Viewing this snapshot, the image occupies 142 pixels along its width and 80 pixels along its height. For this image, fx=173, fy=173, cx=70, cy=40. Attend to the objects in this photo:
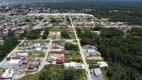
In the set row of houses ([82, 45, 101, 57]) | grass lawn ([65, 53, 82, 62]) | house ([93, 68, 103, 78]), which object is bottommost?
grass lawn ([65, 53, 82, 62])

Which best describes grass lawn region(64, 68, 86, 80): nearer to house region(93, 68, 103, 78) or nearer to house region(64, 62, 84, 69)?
house region(64, 62, 84, 69)

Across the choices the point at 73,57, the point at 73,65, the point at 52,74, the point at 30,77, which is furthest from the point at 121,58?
the point at 30,77

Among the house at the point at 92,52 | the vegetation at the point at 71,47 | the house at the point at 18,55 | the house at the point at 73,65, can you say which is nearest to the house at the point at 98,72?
the house at the point at 73,65

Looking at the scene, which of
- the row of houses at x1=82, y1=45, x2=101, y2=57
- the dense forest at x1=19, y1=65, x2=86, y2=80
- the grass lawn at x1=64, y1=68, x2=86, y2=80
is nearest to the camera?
the grass lawn at x1=64, y1=68, x2=86, y2=80

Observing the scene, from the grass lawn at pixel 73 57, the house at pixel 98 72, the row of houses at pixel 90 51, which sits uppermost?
the house at pixel 98 72

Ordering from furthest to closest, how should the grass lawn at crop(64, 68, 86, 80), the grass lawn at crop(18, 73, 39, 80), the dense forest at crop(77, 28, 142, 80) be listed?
the dense forest at crop(77, 28, 142, 80) → the grass lawn at crop(18, 73, 39, 80) → the grass lawn at crop(64, 68, 86, 80)

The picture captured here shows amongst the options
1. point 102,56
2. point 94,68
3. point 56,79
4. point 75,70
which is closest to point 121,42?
point 102,56

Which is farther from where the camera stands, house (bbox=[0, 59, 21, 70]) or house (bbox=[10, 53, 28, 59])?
house (bbox=[10, 53, 28, 59])

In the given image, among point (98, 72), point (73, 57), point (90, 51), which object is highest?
point (98, 72)

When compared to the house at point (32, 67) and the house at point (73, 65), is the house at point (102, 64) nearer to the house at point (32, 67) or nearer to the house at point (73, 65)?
the house at point (73, 65)

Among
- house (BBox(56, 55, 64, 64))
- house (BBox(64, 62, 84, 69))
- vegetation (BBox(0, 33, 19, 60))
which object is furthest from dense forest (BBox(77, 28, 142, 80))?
vegetation (BBox(0, 33, 19, 60))

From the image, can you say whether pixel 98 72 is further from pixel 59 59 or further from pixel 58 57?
pixel 58 57

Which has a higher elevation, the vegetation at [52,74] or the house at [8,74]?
the vegetation at [52,74]
